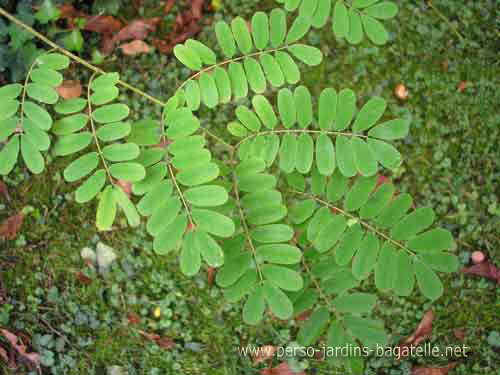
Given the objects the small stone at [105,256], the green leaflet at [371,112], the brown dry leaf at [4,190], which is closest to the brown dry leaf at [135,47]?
the brown dry leaf at [4,190]

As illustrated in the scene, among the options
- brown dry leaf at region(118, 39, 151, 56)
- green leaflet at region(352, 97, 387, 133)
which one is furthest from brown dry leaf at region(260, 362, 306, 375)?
brown dry leaf at region(118, 39, 151, 56)

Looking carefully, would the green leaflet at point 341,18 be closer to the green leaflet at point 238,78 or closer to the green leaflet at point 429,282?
the green leaflet at point 238,78

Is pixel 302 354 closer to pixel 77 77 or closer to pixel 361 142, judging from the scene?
pixel 361 142

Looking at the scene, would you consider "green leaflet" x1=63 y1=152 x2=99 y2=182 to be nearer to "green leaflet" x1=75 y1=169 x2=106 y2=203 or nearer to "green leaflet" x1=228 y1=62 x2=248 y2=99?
"green leaflet" x1=75 y1=169 x2=106 y2=203

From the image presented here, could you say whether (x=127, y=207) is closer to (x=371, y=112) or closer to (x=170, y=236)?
(x=170, y=236)

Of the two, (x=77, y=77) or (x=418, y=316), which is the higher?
(x=77, y=77)

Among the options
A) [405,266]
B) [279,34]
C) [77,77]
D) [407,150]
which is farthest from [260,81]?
[77,77]
